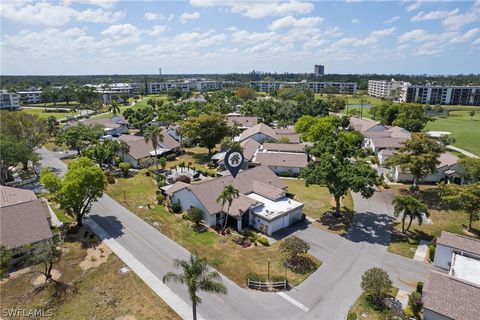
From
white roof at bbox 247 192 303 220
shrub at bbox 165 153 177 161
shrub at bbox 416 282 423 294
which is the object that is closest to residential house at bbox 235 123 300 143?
shrub at bbox 165 153 177 161

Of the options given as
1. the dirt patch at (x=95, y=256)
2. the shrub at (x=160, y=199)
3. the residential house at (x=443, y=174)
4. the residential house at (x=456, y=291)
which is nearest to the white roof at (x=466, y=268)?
the residential house at (x=456, y=291)

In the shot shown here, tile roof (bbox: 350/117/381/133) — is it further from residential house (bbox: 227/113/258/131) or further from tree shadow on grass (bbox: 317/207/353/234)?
tree shadow on grass (bbox: 317/207/353/234)

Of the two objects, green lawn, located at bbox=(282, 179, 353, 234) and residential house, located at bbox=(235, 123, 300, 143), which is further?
residential house, located at bbox=(235, 123, 300, 143)

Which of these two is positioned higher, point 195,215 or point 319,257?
point 195,215

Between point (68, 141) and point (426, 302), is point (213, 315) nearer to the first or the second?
point (426, 302)

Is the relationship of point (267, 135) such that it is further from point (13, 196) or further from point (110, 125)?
point (13, 196)

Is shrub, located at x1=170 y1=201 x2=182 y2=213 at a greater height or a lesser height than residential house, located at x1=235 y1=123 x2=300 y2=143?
lesser

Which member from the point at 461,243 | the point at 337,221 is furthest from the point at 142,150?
the point at 461,243

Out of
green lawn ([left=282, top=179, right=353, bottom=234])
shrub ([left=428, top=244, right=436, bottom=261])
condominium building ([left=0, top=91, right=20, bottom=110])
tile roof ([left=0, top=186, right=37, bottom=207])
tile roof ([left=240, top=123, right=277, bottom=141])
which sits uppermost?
condominium building ([left=0, top=91, right=20, bottom=110])
